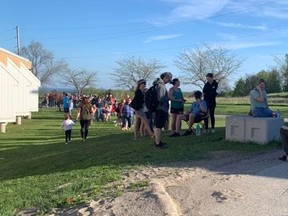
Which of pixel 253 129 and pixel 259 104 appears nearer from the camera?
pixel 253 129

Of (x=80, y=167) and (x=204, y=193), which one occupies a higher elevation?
(x=204, y=193)

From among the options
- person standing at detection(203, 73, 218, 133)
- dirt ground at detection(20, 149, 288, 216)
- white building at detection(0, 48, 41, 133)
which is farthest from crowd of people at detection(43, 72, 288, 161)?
white building at detection(0, 48, 41, 133)

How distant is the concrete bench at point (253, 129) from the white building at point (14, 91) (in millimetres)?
16274

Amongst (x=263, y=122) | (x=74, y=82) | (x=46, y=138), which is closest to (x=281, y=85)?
(x=74, y=82)

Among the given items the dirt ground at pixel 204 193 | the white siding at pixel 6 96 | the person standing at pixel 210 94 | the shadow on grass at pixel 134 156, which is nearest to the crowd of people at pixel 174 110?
the person standing at pixel 210 94

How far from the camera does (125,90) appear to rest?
195 ft

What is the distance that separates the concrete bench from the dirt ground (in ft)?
6.39

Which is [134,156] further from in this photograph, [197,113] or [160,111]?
[197,113]

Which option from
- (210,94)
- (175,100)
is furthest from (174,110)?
(210,94)

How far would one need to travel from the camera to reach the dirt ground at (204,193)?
5.52 meters

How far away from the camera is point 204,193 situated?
617 centimetres

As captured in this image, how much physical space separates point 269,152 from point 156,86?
2.78 m

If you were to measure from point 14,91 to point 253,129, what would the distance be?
1957 centimetres

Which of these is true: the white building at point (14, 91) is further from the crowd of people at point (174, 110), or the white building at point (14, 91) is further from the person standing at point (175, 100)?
the person standing at point (175, 100)
